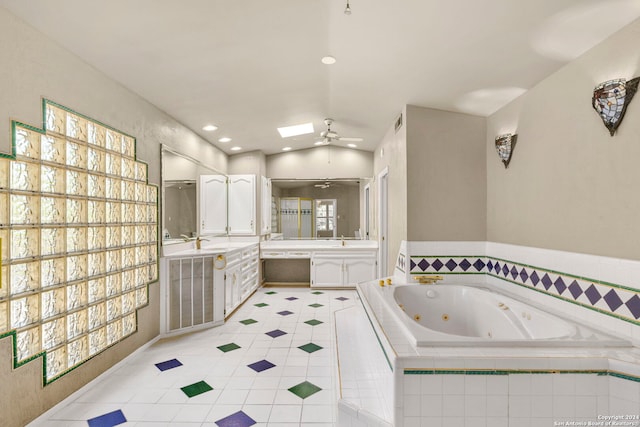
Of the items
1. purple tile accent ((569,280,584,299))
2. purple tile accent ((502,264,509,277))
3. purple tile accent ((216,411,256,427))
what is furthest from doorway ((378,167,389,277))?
purple tile accent ((216,411,256,427))

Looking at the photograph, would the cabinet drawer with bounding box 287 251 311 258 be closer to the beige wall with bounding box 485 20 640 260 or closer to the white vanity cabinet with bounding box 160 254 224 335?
the white vanity cabinet with bounding box 160 254 224 335

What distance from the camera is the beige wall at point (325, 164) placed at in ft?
18.0

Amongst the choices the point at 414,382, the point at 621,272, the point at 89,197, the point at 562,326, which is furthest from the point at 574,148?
the point at 89,197

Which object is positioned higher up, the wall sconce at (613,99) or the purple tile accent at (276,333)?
the wall sconce at (613,99)

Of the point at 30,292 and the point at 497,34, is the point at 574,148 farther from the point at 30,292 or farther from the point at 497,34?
the point at 30,292

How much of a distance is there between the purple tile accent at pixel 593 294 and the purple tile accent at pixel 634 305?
0.54 ft

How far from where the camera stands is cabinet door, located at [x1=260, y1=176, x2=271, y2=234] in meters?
5.22

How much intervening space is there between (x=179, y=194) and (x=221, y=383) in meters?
2.12

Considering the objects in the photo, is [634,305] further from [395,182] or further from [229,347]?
[229,347]

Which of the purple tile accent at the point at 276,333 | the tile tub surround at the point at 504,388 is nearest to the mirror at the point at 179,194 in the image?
the purple tile accent at the point at 276,333

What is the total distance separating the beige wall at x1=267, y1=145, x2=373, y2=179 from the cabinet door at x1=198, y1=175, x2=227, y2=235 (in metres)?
1.07

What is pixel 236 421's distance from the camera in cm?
184

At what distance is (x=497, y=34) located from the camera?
1.86 metres

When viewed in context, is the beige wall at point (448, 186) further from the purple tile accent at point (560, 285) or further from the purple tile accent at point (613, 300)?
the purple tile accent at point (613, 300)
